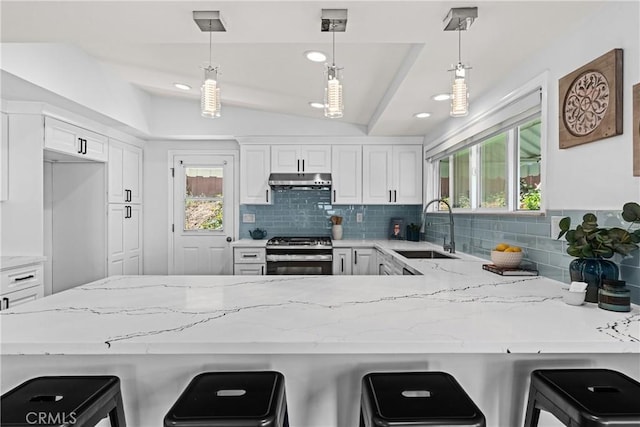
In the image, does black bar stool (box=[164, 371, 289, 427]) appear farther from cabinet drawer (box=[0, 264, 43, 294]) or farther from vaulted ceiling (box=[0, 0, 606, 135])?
cabinet drawer (box=[0, 264, 43, 294])

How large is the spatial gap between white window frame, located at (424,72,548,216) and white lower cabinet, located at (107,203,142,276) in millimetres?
3698

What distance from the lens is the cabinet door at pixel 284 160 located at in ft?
15.8

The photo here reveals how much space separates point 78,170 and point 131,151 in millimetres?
709

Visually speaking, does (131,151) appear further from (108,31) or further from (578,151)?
(578,151)

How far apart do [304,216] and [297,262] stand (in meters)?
0.92

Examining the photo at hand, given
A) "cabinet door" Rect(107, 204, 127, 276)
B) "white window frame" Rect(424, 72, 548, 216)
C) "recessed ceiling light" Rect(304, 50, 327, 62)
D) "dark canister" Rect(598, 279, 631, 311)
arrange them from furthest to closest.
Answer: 1. "cabinet door" Rect(107, 204, 127, 276)
2. "recessed ceiling light" Rect(304, 50, 327, 62)
3. "white window frame" Rect(424, 72, 548, 216)
4. "dark canister" Rect(598, 279, 631, 311)

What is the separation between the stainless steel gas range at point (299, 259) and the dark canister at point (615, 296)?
310 cm

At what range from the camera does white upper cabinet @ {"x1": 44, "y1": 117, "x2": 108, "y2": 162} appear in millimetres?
3357

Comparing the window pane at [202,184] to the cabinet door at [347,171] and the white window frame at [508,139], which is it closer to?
the cabinet door at [347,171]

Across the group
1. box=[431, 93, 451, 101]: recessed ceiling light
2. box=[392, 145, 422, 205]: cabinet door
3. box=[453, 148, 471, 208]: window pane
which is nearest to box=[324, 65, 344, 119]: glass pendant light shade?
box=[431, 93, 451, 101]: recessed ceiling light

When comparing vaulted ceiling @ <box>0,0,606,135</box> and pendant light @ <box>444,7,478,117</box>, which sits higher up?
vaulted ceiling @ <box>0,0,606,135</box>

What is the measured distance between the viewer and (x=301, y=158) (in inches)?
191

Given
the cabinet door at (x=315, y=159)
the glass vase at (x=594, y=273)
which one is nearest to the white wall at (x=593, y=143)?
the glass vase at (x=594, y=273)

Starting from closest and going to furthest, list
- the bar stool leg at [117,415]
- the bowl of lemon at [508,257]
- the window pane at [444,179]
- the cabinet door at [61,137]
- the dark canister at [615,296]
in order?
the bar stool leg at [117,415] < the dark canister at [615,296] < the bowl of lemon at [508,257] < the cabinet door at [61,137] < the window pane at [444,179]
